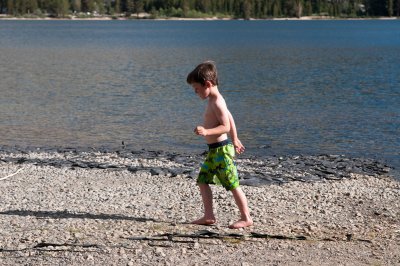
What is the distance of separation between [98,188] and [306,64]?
149 ft

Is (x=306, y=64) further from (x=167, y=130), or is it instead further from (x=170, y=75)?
(x=167, y=130)

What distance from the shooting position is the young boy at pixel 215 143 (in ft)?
30.8

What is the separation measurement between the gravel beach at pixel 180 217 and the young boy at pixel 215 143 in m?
0.33

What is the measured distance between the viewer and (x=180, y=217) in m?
10.4

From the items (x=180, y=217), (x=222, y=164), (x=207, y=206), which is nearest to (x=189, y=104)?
(x=180, y=217)

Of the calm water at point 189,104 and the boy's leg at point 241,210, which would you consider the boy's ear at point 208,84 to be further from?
the calm water at point 189,104

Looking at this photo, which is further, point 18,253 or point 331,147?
point 331,147

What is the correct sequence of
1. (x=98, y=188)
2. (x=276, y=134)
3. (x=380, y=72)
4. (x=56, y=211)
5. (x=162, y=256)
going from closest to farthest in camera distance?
(x=162, y=256), (x=56, y=211), (x=98, y=188), (x=276, y=134), (x=380, y=72)

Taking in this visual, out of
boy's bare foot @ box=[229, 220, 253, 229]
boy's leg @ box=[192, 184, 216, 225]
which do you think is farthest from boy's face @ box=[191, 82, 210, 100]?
boy's bare foot @ box=[229, 220, 253, 229]

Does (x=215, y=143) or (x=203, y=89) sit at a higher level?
(x=203, y=89)

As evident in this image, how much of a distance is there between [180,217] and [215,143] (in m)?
1.42

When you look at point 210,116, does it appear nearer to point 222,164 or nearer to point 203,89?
point 203,89

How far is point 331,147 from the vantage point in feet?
67.9

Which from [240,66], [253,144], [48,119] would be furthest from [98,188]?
[240,66]
